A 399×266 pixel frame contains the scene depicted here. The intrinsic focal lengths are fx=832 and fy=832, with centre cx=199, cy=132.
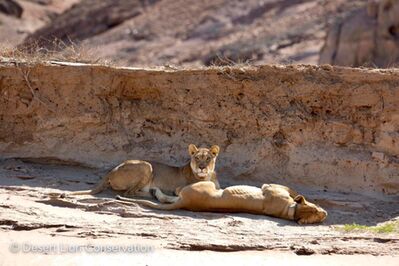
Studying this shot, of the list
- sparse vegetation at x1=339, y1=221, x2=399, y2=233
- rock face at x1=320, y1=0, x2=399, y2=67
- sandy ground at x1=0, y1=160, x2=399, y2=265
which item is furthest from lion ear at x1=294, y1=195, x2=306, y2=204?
rock face at x1=320, y1=0, x2=399, y2=67

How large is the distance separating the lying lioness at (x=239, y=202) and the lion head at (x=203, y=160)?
0.59 meters

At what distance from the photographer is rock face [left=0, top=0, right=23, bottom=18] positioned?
146 ft

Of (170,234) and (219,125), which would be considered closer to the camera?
(170,234)

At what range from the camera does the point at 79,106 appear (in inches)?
466

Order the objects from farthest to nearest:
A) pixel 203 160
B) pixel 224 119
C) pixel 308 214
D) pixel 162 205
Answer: pixel 224 119 → pixel 203 160 → pixel 162 205 → pixel 308 214

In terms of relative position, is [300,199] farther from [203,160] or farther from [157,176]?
[157,176]

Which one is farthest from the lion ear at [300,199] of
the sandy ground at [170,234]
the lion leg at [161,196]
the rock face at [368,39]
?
the rock face at [368,39]

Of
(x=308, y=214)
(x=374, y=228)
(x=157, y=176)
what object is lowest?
(x=374, y=228)

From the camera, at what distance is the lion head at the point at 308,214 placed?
967cm

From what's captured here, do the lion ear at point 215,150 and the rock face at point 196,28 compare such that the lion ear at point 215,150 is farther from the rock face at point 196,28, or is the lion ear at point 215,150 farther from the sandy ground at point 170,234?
the rock face at point 196,28

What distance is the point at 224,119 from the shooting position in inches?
458

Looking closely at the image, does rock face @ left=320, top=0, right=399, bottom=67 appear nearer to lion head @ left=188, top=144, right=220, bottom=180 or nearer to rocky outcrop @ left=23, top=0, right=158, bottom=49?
rocky outcrop @ left=23, top=0, right=158, bottom=49

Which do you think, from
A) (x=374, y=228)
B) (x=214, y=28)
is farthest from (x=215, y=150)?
(x=214, y=28)

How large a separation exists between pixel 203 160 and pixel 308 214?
5.49 ft
